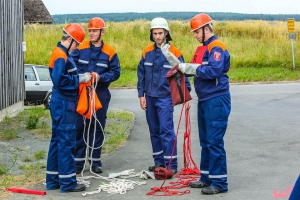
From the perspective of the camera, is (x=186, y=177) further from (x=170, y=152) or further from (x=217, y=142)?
(x=217, y=142)

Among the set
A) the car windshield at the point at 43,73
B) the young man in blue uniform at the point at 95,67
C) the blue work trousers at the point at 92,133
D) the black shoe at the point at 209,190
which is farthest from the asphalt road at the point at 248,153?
the car windshield at the point at 43,73

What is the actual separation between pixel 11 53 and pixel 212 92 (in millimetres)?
9528

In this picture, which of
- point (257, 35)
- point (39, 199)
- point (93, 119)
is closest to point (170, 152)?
point (93, 119)

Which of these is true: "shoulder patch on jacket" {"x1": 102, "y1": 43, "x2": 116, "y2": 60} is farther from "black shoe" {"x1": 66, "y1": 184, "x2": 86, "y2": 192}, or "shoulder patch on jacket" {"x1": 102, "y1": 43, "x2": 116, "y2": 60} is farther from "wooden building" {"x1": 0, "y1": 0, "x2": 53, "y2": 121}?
"wooden building" {"x1": 0, "y1": 0, "x2": 53, "y2": 121}

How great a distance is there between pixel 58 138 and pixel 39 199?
1.03m

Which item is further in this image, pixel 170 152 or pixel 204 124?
pixel 170 152

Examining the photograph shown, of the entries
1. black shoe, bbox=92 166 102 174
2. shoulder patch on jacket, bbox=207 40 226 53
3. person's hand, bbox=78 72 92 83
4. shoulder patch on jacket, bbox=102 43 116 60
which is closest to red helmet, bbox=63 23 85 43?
person's hand, bbox=78 72 92 83

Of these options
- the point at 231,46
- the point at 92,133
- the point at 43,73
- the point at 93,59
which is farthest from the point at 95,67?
the point at 231,46

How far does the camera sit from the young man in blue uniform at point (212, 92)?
27.2 ft

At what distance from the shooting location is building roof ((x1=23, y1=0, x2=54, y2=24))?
67.5 meters

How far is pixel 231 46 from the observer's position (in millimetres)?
38688

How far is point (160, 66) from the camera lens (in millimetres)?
9742

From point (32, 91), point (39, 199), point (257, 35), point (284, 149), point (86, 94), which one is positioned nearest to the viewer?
point (39, 199)

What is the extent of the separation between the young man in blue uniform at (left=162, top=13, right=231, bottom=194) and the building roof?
5986cm
